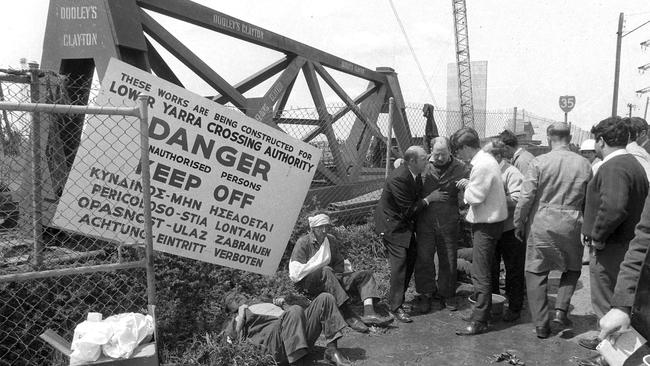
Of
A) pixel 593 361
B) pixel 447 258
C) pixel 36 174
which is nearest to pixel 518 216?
pixel 447 258

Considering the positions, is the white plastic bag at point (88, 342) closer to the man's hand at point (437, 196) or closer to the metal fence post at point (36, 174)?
the metal fence post at point (36, 174)

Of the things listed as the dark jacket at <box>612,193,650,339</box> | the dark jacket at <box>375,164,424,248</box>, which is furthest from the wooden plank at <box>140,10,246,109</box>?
the dark jacket at <box>612,193,650,339</box>

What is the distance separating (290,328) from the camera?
364cm

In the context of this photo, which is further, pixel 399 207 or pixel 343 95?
pixel 343 95

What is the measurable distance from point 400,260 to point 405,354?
3.23ft

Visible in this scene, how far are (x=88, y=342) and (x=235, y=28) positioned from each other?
4039 mm

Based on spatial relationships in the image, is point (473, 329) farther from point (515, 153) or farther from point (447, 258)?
point (515, 153)

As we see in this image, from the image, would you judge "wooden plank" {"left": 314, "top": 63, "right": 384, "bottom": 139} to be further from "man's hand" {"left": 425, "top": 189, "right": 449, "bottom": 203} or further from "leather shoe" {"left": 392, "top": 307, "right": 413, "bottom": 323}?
"leather shoe" {"left": 392, "top": 307, "right": 413, "bottom": 323}

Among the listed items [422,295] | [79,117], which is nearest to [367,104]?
[422,295]

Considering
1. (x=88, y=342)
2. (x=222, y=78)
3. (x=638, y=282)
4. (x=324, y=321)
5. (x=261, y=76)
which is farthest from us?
(x=261, y=76)

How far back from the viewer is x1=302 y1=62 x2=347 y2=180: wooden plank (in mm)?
6848

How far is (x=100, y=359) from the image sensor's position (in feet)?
8.66

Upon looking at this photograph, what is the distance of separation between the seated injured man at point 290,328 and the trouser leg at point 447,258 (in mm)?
1694

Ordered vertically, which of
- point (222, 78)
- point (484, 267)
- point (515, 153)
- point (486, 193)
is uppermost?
point (222, 78)
